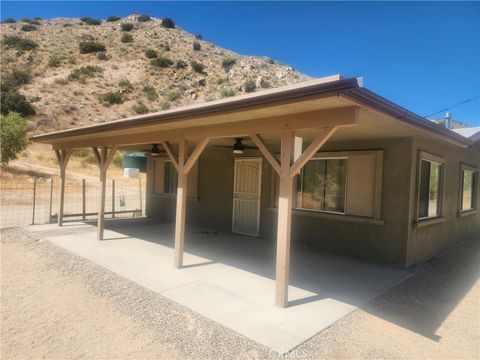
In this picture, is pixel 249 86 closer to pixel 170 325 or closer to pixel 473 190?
pixel 473 190

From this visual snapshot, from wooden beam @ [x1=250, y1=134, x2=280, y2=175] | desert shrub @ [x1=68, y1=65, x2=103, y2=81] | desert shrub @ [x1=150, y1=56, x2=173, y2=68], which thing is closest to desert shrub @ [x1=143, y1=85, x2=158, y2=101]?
desert shrub @ [x1=150, y1=56, x2=173, y2=68]

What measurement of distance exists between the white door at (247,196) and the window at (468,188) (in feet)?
18.2

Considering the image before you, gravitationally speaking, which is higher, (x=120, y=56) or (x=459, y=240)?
(x=120, y=56)

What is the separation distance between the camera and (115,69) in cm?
4134

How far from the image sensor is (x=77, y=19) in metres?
53.9

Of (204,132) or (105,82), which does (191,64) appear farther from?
(204,132)

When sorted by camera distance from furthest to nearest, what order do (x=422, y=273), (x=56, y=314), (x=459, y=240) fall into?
(x=459, y=240) < (x=422, y=273) < (x=56, y=314)

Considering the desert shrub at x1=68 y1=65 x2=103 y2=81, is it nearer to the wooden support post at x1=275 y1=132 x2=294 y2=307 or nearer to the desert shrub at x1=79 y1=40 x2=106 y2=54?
the desert shrub at x1=79 y1=40 x2=106 y2=54

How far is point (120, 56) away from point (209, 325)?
46873mm

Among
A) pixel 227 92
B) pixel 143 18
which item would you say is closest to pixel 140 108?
pixel 227 92

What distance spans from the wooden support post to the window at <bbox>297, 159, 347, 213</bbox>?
323 cm

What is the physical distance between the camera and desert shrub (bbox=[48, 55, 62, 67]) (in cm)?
3859

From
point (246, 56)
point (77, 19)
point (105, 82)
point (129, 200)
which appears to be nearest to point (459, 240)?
point (129, 200)

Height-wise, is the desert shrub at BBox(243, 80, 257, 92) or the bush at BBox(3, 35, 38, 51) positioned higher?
the bush at BBox(3, 35, 38, 51)
